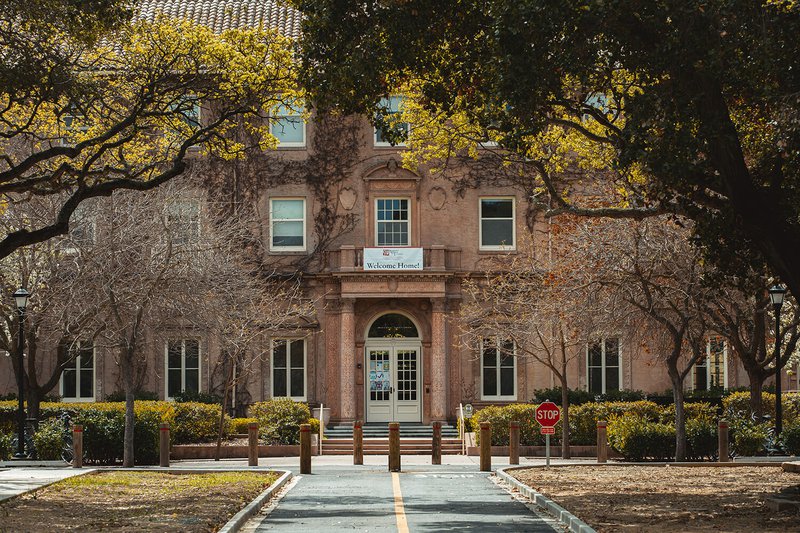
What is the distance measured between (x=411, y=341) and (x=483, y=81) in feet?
75.0

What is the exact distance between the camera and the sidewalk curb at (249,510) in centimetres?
1488

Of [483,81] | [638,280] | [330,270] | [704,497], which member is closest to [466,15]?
[483,81]

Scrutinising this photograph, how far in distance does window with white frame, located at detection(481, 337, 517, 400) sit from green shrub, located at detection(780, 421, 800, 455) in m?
12.5

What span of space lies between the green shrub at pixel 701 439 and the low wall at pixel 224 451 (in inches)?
424

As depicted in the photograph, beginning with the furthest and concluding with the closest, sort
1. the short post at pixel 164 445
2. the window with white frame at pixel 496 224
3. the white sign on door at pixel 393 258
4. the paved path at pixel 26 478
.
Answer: the window with white frame at pixel 496 224
the white sign on door at pixel 393 258
the short post at pixel 164 445
the paved path at pixel 26 478

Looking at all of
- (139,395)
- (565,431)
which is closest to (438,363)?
(565,431)

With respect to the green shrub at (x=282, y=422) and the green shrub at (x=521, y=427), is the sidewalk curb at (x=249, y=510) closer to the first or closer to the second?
the green shrub at (x=282, y=422)

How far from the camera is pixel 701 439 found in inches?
1188

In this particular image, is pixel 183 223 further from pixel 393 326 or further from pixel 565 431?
pixel 565 431

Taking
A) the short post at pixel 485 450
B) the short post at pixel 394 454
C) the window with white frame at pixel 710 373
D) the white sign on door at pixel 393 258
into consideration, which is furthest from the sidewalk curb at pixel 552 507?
the window with white frame at pixel 710 373

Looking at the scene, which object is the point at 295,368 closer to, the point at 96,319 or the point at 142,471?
the point at 96,319

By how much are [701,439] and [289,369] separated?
52.9 feet

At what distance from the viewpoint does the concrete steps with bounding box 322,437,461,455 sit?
3656 centimetres

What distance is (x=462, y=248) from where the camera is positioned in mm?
41625
